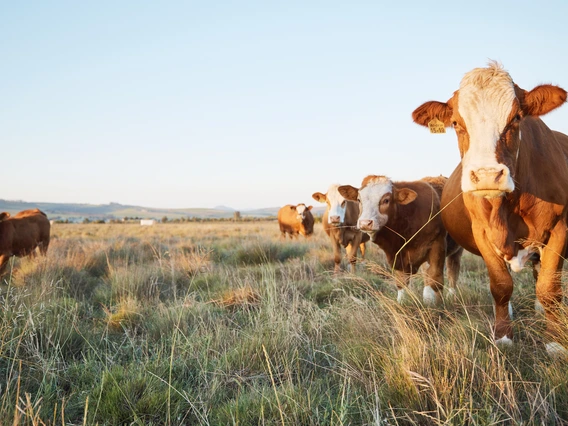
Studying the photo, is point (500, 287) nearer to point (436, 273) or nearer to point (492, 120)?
point (492, 120)

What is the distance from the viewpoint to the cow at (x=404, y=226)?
21.1 feet

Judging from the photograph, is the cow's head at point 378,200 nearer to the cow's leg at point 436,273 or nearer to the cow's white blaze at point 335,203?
the cow's leg at point 436,273

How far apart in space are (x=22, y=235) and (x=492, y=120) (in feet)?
38.3

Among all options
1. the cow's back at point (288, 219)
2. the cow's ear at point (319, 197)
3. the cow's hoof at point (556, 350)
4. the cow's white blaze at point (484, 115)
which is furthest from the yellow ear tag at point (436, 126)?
the cow's back at point (288, 219)

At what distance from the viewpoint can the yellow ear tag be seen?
4848mm

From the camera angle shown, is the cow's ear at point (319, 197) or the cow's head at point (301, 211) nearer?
the cow's ear at point (319, 197)

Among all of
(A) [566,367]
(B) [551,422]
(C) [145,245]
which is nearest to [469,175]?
(A) [566,367]

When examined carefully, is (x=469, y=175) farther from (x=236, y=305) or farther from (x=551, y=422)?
(x=236, y=305)

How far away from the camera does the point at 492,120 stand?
3.59 meters

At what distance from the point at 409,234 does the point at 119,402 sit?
4790mm

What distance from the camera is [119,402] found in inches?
121

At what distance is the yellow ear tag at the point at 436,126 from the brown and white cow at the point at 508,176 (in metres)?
0.25

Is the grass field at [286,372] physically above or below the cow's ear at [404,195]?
below

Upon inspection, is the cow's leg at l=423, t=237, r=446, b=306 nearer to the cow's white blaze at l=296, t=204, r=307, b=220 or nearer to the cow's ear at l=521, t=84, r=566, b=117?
the cow's ear at l=521, t=84, r=566, b=117
